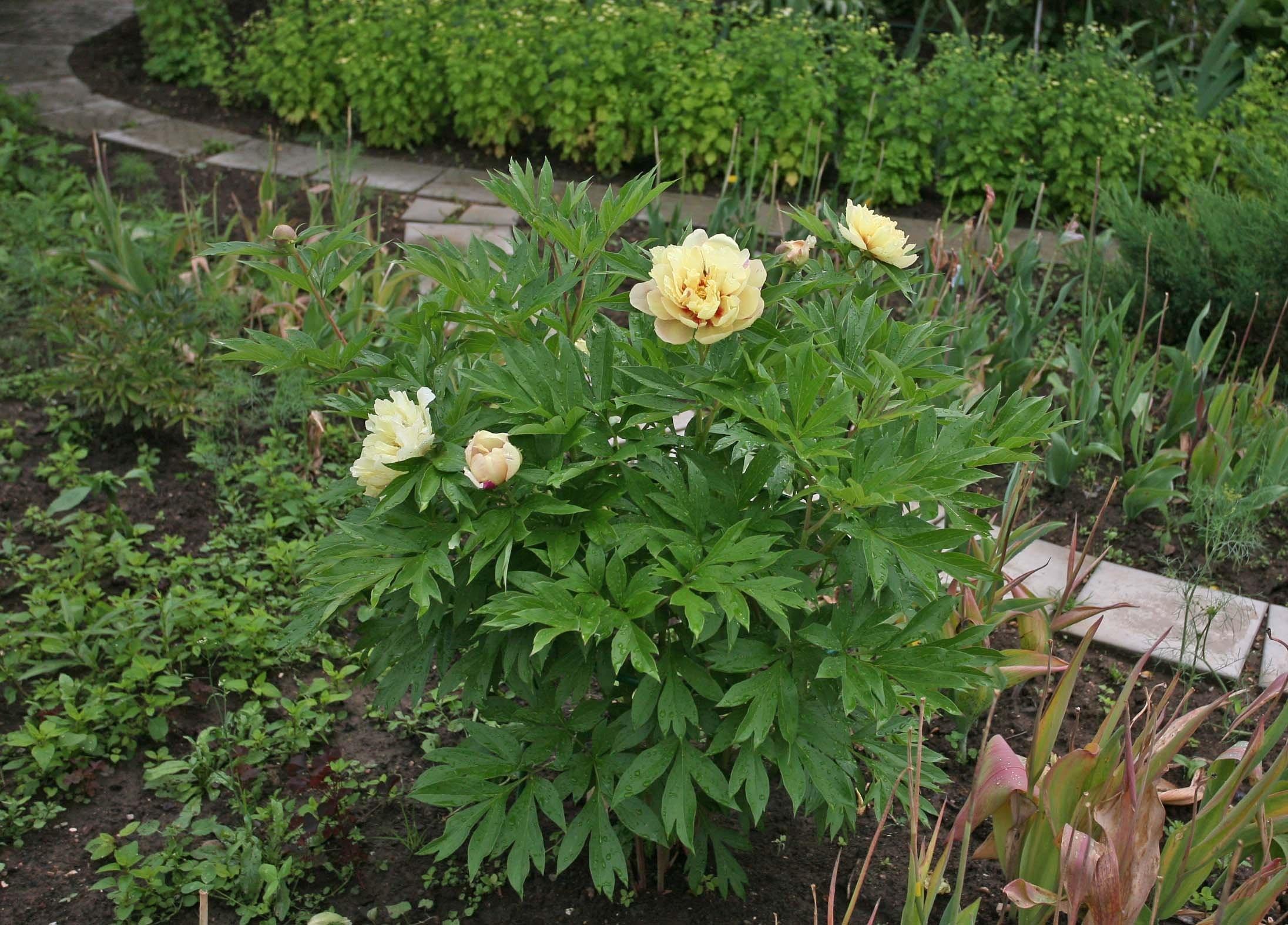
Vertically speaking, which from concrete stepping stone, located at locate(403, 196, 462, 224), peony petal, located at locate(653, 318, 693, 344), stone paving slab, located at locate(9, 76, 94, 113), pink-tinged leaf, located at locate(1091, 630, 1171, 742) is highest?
peony petal, located at locate(653, 318, 693, 344)

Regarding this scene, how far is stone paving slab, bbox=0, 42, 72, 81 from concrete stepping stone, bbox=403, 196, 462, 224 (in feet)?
11.3

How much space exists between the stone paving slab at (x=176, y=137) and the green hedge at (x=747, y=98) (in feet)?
1.27

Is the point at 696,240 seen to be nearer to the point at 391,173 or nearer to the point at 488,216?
the point at 488,216

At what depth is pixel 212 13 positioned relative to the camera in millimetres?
7367

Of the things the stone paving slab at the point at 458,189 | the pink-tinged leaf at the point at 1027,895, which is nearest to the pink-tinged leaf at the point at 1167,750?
the pink-tinged leaf at the point at 1027,895

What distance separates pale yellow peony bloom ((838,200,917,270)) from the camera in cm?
200

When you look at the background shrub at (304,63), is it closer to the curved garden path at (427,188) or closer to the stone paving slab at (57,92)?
the curved garden path at (427,188)

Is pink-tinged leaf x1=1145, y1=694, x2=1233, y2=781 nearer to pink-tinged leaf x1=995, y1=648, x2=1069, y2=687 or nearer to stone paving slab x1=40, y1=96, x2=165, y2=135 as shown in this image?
pink-tinged leaf x1=995, y1=648, x2=1069, y2=687

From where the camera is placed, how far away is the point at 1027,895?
2000 millimetres

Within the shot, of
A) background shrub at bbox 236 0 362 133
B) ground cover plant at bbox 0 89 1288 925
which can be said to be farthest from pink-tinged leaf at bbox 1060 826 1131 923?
background shrub at bbox 236 0 362 133

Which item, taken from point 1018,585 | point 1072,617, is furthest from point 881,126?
point 1072,617

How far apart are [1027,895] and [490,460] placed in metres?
1.24

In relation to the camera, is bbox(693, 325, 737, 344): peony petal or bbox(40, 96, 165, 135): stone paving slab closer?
bbox(693, 325, 737, 344): peony petal

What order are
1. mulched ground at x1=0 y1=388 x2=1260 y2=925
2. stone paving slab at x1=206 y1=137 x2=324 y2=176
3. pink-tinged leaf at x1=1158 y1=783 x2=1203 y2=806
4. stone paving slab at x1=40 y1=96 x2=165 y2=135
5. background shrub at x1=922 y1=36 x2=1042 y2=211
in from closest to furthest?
1. mulched ground at x1=0 y1=388 x2=1260 y2=925
2. pink-tinged leaf at x1=1158 y1=783 x2=1203 y2=806
3. background shrub at x1=922 y1=36 x2=1042 y2=211
4. stone paving slab at x1=206 y1=137 x2=324 y2=176
5. stone paving slab at x1=40 y1=96 x2=165 y2=135
